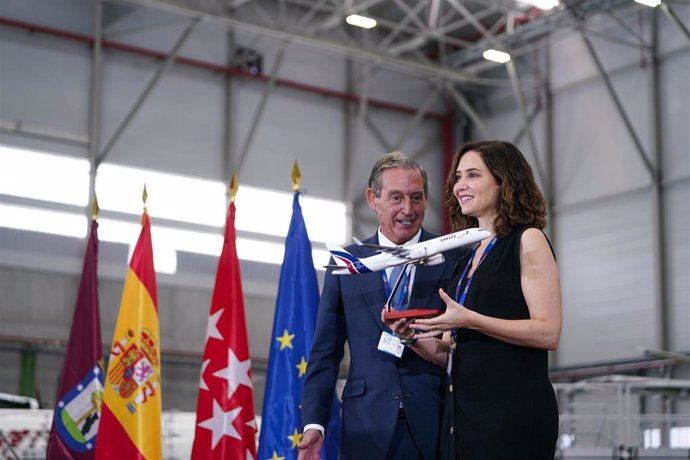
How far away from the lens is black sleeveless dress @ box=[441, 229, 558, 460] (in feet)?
11.2

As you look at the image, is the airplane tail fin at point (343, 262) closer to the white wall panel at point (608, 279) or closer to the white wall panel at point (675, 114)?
the white wall panel at point (608, 279)

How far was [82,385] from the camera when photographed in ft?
27.4

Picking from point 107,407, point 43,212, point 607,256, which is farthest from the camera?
point 607,256

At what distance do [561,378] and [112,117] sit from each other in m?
9.19

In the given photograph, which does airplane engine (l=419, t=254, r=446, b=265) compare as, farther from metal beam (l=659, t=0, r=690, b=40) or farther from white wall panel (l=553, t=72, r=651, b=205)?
white wall panel (l=553, t=72, r=651, b=205)

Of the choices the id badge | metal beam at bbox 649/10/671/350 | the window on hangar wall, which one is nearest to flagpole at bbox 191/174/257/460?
the id badge

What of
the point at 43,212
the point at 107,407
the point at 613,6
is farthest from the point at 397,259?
the point at 613,6

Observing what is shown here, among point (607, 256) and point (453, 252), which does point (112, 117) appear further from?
point (453, 252)

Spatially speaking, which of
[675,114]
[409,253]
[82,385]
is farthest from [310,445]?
[675,114]

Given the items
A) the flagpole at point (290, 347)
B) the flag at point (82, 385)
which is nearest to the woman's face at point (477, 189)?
the flagpole at point (290, 347)

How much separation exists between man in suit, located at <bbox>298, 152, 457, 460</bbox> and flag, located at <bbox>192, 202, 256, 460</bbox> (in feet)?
11.1

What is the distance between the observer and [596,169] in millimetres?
20500

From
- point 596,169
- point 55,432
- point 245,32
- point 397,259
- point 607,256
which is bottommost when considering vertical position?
point 55,432

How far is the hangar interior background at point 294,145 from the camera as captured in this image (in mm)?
18375
